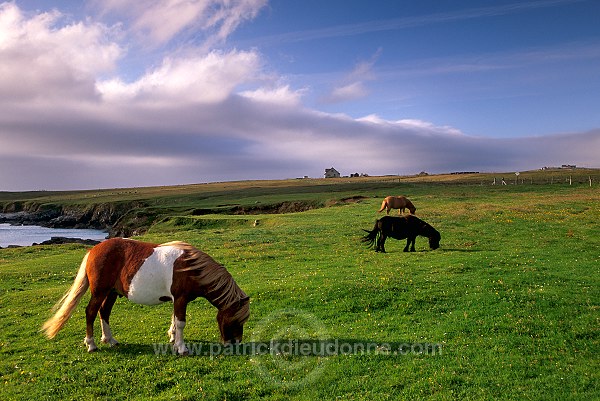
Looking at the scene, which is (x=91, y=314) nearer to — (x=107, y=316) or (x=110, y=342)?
(x=107, y=316)

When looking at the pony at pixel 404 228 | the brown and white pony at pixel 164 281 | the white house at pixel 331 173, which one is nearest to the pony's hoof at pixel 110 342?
the brown and white pony at pixel 164 281

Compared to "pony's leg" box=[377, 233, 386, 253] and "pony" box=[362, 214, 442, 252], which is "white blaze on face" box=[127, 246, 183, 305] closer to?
"pony" box=[362, 214, 442, 252]

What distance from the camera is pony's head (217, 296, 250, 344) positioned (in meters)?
10.3

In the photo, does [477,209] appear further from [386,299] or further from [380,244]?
[386,299]

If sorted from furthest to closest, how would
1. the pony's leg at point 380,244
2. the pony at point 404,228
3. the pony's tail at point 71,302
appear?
the pony's leg at point 380,244 → the pony at point 404,228 → the pony's tail at point 71,302

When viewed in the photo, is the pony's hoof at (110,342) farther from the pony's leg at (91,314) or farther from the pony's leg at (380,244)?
the pony's leg at (380,244)

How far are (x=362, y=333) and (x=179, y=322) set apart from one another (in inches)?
203

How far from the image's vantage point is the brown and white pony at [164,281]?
10.4 m

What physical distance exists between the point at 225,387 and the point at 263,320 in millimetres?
4386

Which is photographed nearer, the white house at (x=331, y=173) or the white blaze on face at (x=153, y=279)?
the white blaze on face at (x=153, y=279)

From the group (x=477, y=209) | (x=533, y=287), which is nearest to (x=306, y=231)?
(x=477, y=209)

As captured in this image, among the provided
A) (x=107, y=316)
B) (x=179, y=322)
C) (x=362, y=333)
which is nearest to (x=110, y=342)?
(x=107, y=316)

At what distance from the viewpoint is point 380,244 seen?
998 inches

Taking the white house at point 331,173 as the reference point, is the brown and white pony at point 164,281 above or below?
below
